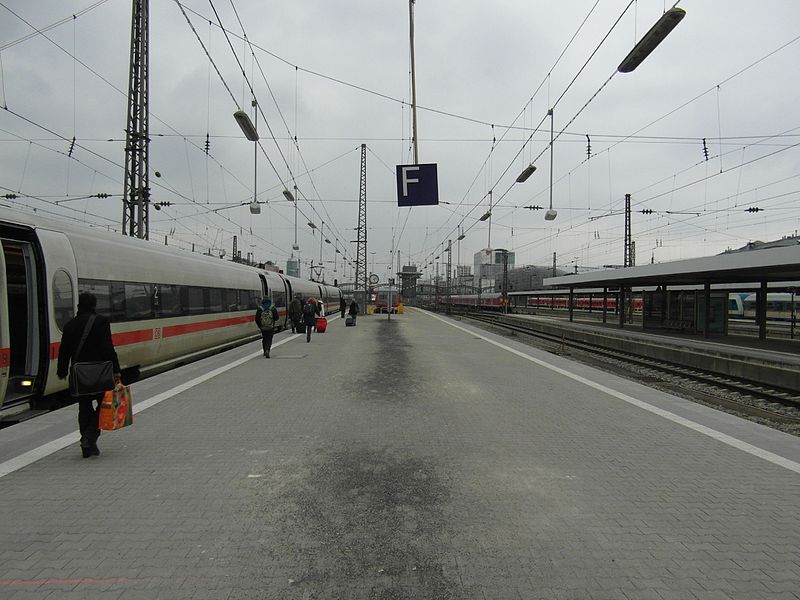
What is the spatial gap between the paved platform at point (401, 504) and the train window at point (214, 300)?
260 inches

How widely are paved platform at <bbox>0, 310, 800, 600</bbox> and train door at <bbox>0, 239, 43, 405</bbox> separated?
0.74 meters

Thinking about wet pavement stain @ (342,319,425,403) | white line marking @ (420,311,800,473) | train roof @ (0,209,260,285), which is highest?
train roof @ (0,209,260,285)

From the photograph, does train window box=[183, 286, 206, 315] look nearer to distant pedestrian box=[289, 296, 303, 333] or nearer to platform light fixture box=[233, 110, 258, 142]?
platform light fixture box=[233, 110, 258, 142]

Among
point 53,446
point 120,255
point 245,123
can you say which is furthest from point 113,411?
point 245,123

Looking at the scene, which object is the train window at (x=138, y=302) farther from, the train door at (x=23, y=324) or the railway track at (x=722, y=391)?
the railway track at (x=722, y=391)

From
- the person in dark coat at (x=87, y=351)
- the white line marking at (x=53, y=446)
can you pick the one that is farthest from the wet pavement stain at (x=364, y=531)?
the white line marking at (x=53, y=446)

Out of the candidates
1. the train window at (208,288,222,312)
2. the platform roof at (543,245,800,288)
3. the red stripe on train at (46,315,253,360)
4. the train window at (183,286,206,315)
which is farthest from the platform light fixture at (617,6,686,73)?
the train window at (208,288,222,312)

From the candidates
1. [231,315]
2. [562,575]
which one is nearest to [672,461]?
[562,575]

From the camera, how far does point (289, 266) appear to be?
228 ft

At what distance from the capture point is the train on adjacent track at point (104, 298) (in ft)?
21.4

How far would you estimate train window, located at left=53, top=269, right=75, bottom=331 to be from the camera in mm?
6840

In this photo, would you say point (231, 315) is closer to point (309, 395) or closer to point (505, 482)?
point (309, 395)

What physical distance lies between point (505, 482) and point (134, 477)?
134 inches

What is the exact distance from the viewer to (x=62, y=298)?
7.00 metres
